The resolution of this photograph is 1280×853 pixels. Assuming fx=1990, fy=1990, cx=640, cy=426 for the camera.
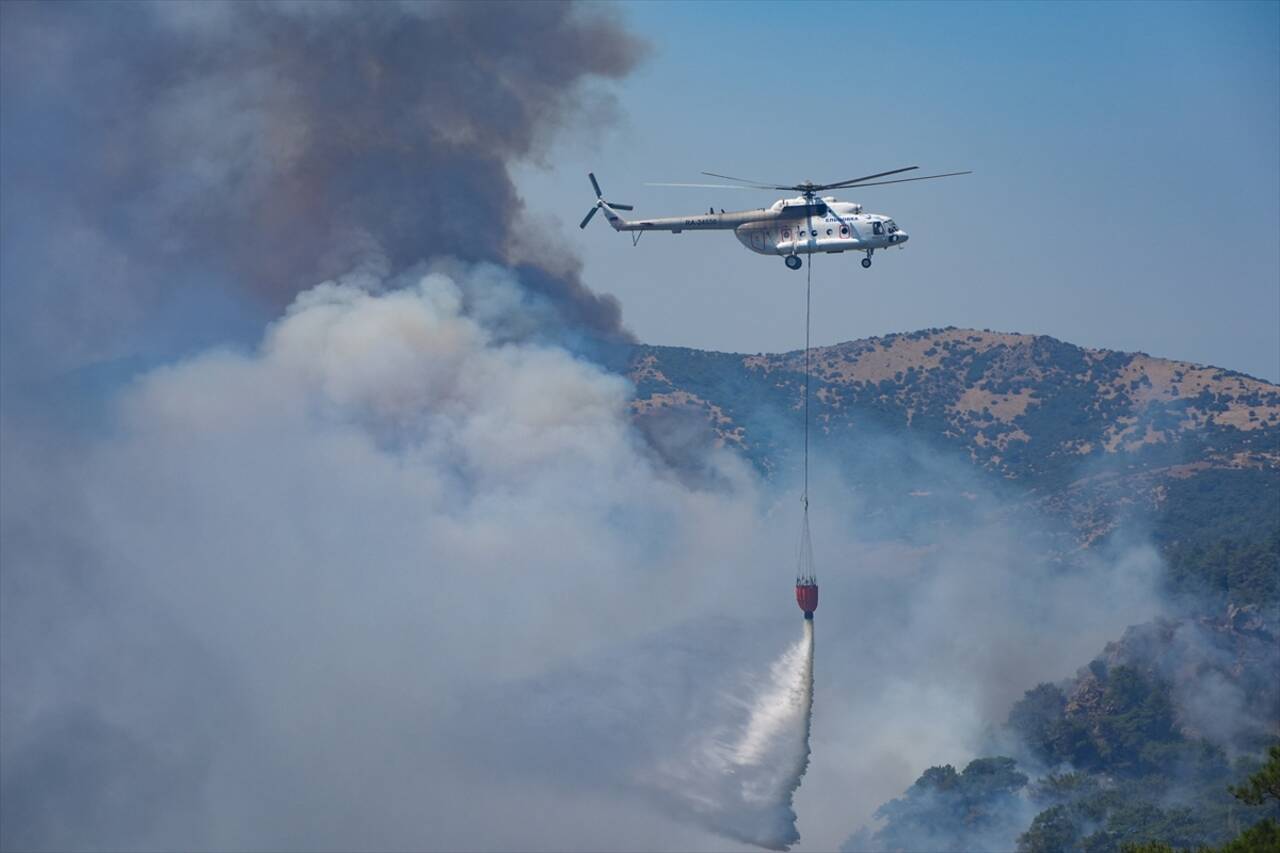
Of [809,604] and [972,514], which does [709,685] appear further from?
[972,514]

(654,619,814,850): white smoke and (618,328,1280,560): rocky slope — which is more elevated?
(618,328,1280,560): rocky slope

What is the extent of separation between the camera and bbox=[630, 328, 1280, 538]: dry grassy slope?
17162cm

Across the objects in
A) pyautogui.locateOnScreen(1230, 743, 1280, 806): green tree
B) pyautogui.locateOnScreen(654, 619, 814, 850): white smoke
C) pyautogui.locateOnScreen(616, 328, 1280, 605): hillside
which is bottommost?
pyautogui.locateOnScreen(1230, 743, 1280, 806): green tree

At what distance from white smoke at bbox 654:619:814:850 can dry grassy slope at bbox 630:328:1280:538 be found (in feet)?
212

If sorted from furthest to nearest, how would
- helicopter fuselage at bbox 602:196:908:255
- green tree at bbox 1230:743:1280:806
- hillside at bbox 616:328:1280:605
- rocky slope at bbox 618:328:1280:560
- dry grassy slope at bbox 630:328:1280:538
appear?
dry grassy slope at bbox 630:328:1280:538, rocky slope at bbox 618:328:1280:560, hillside at bbox 616:328:1280:605, helicopter fuselage at bbox 602:196:908:255, green tree at bbox 1230:743:1280:806

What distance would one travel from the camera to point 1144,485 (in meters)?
169

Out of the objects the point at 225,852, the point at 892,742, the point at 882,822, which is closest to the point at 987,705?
the point at 892,742

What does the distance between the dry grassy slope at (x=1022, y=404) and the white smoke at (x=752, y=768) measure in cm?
6458

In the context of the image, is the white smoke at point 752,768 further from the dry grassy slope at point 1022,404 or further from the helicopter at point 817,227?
the dry grassy slope at point 1022,404

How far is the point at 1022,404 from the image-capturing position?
625 ft

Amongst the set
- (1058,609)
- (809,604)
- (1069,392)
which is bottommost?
(809,604)

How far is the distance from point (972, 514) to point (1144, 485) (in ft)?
55.2

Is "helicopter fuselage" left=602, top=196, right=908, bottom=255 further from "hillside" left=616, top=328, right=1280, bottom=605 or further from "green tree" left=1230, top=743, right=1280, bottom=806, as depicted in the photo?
"hillside" left=616, top=328, right=1280, bottom=605

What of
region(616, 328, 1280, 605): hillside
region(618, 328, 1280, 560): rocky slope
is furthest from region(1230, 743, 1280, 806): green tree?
region(618, 328, 1280, 560): rocky slope
